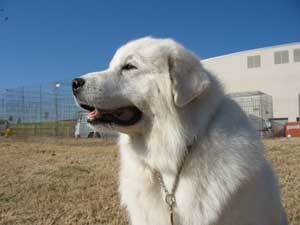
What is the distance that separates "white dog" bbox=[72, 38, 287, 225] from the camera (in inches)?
96.3

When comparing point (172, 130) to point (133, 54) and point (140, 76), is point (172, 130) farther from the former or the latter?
point (133, 54)

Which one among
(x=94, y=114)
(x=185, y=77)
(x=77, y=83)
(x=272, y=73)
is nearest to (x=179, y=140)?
(x=185, y=77)

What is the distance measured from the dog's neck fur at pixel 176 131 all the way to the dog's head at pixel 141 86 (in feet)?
0.13

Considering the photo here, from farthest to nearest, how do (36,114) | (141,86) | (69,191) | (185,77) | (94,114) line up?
(36,114), (69,191), (94,114), (141,86), (185,77)

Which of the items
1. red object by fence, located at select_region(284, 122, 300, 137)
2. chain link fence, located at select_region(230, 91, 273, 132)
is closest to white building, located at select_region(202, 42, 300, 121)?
chain link fence, located at select_region(230, 91, 273, 132)

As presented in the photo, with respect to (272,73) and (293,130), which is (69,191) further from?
(272,73)

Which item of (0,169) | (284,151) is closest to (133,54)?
(0,169)

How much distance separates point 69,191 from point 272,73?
3233 cm

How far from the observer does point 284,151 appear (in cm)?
774

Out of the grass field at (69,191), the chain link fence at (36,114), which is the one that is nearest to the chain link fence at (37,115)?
the chain link fence at (36,114)

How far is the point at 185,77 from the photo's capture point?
2510mm

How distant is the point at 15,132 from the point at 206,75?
18520 millimetres

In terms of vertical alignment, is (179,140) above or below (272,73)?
below

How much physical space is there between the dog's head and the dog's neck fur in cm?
4
